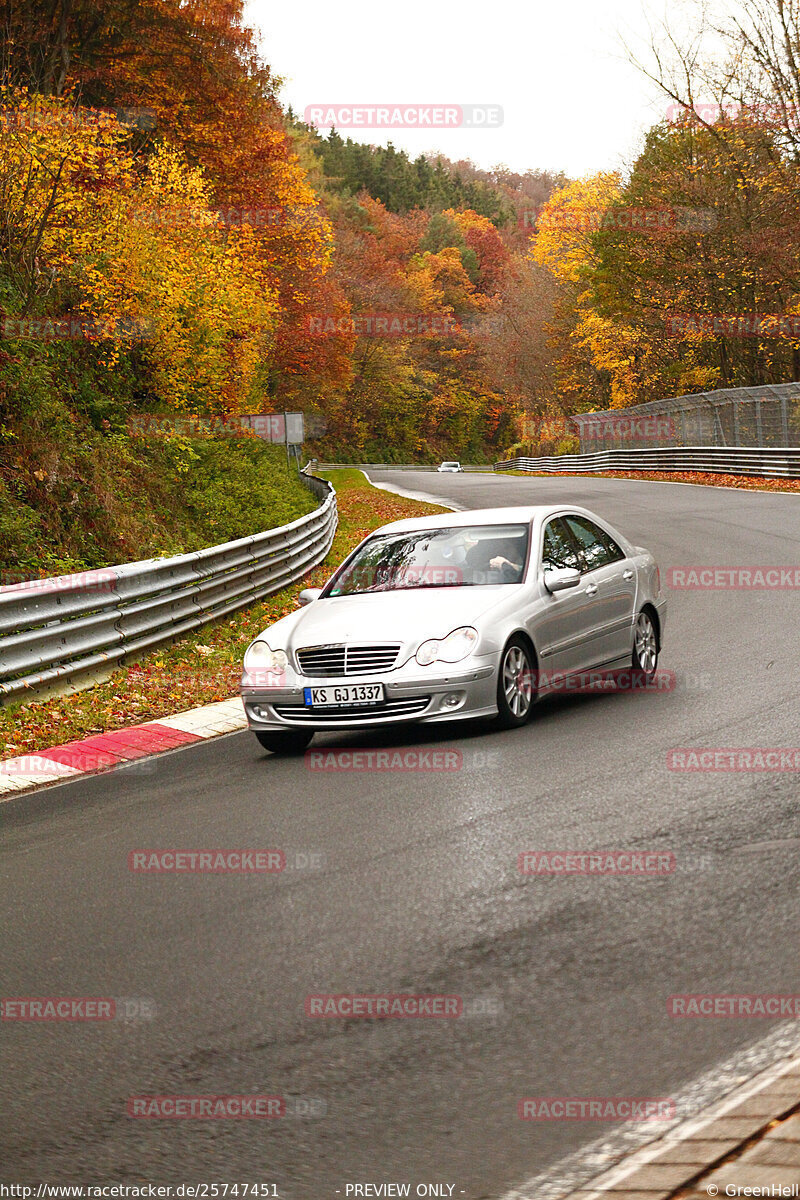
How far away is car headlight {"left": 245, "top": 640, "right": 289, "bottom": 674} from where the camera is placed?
359 inches

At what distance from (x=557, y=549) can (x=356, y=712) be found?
94.9 inches

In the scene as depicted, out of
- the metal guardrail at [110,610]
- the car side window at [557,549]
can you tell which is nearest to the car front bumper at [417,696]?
the car side window at [557,549]

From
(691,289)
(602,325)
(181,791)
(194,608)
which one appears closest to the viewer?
(181,791)

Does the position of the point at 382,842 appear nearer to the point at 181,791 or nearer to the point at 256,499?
the point at 181,791

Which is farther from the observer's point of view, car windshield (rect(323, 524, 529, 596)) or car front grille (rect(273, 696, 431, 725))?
car windshield (rect(323, 524, 529, 596))

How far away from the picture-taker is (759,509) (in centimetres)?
2753

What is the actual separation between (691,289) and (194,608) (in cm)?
3853

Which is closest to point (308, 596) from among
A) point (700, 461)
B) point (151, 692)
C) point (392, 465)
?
point (151, 692)

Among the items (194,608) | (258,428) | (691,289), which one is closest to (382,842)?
(194,608)

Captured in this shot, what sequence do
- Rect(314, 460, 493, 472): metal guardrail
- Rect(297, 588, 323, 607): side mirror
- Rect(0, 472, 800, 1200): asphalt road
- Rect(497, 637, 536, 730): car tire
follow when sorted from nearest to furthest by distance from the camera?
Rect(0, 472, 800, 1200): asphalt road
Rect(497, 637, 536, 730): car tire
Rect(297, 588, 323, 607): side mirror
Rect(314, 460, 493, 472): metal guardrail

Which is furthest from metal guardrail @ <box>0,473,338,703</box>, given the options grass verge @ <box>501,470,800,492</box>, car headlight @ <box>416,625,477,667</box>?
grass verge @ <box>501,470,800,492</box>

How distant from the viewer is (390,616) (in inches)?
361

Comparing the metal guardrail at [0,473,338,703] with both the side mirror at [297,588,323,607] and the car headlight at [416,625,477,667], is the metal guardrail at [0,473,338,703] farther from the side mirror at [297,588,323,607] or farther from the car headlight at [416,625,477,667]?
the car headlight at [416,625,477,667]

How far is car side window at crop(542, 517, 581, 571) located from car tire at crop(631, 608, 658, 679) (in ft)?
2.61
